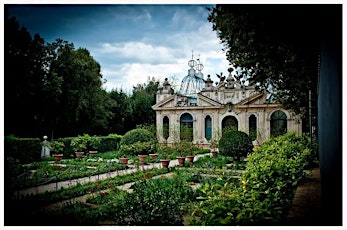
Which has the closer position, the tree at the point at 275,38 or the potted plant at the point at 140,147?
the tree at the point at 275,38

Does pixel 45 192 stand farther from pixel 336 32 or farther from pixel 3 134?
pixel 336 32

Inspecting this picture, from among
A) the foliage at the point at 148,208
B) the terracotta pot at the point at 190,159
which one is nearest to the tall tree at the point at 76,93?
the foliage at the point at 148,208

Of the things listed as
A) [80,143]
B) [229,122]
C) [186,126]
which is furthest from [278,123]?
[80,143]

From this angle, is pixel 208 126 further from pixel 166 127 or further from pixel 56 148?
pixel 56 148

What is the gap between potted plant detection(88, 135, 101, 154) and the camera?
9492 millimetres

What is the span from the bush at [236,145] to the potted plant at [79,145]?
11.7 ft

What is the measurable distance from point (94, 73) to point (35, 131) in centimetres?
291

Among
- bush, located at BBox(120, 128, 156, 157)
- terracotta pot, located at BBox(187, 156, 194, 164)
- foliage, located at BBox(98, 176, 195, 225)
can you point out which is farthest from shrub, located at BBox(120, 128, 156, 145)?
foliage, located at BBox(98, 176, 195, 225)

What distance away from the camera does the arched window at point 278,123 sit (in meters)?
10.6

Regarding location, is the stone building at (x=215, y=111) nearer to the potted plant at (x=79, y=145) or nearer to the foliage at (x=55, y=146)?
the potted plant at (x=79, y=145)

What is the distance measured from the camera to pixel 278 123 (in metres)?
10.9

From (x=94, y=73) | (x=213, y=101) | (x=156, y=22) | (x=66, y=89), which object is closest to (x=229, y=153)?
(x=213, y=101)

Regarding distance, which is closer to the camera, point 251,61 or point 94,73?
point 251,61

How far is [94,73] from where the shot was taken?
7082mm
